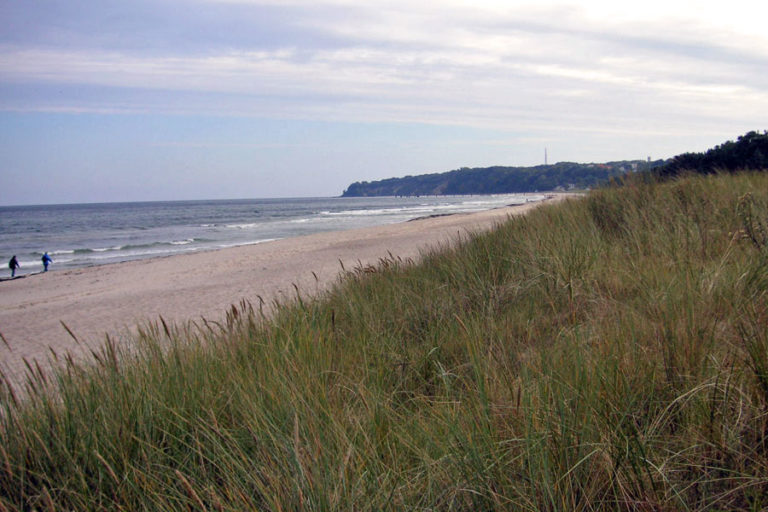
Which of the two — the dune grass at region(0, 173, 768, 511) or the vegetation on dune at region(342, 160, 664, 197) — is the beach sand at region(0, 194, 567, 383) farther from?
the vegetation on dune at region(342, 160, 664, 197)

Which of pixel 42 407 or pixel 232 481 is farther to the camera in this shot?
pixel 42 407

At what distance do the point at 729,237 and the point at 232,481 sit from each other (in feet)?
18.5

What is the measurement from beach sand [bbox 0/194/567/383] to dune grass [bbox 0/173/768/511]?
2.89m

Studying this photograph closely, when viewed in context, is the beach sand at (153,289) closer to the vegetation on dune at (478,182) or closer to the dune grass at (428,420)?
the dune grass at (428,420)

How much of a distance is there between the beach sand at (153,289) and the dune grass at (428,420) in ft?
9.48

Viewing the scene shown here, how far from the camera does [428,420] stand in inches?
99.0

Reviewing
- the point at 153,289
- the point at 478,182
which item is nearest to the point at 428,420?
the point at 153,289

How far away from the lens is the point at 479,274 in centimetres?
568

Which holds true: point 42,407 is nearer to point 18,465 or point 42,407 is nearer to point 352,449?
point 18,465

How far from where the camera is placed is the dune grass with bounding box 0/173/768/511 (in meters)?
1.83

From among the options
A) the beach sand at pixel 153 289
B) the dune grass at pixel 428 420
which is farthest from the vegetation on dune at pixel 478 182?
the dune grass at pixel 428 420

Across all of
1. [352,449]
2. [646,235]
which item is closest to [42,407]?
[352,449]

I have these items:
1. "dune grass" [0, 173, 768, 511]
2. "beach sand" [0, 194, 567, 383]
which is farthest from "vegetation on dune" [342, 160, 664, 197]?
"dune grass" [0, 173, 768, 511]

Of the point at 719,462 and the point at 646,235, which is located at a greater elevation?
the point at 646,235
